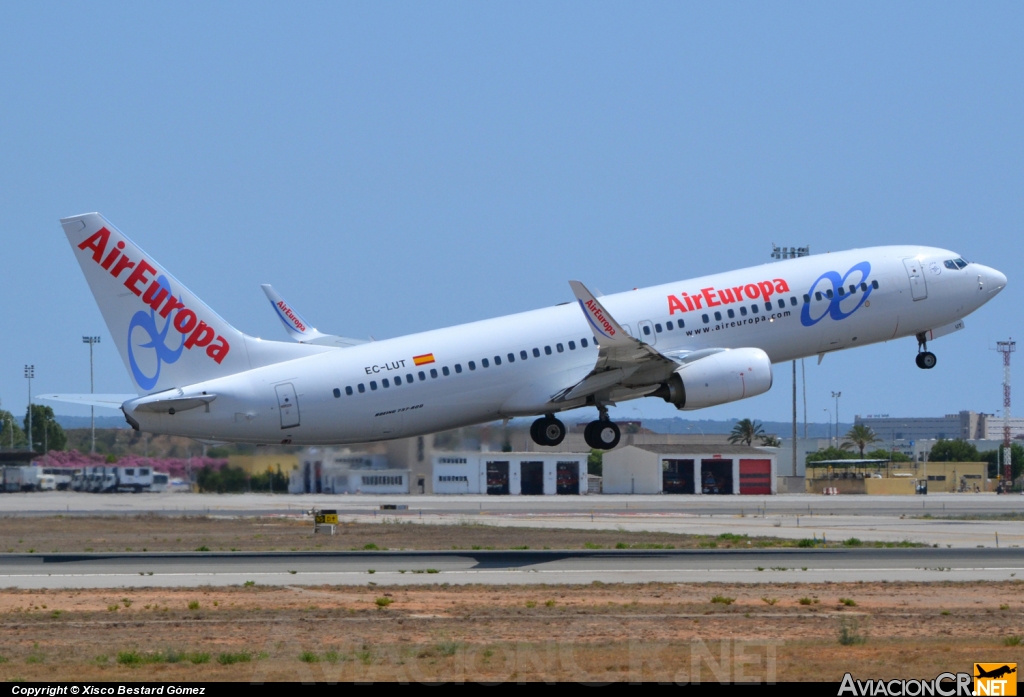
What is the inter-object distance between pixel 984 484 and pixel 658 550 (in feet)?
313

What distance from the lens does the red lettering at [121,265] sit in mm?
41688

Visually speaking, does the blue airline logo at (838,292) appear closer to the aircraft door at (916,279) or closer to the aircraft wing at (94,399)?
the aircraft door at (916,279)

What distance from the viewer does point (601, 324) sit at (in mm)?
43094

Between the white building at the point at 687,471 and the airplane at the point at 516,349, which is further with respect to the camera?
the white building at the point at 687,471

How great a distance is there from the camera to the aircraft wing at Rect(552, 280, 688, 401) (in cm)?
4297

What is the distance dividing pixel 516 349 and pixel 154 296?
11836mm

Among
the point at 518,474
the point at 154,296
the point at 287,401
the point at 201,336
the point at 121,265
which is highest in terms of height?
the point at 121,265

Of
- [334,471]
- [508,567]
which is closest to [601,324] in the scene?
[508,567]

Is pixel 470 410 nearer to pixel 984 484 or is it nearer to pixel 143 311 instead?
Answer: pixel 143 311

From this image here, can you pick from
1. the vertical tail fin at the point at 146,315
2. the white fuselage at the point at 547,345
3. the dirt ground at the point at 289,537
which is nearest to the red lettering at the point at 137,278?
the vertical tail fin at the point at 146,315

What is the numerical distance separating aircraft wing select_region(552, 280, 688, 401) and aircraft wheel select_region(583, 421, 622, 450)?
107 centimetres

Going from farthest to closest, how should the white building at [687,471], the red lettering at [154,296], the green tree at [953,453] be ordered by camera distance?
the green tree at [953,453] → the white building at [687,471] → the red lettering at [154,296]

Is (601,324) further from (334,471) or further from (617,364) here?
(334,471)

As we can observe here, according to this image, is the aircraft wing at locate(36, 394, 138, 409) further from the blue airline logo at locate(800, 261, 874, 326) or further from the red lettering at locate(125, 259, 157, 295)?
the blue airline logo at locate(800, 261, 874, 326)
